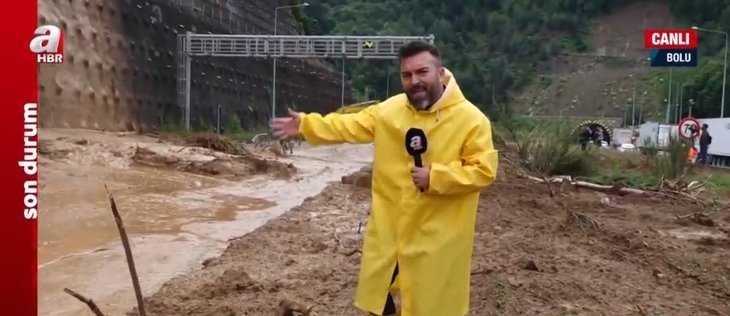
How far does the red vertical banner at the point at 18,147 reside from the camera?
228 centimetres

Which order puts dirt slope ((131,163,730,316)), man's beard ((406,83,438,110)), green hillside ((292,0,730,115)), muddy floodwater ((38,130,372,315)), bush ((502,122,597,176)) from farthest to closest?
1. green hillside ((292,0,730,115))
2. bush ((502,122,597,176))
3. muddy floodwater ((38,130,372,315))
4. dirt slope ((131,163,730,316))
5. man's beard ((406,83,438,110))

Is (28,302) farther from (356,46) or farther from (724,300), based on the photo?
(356,46)

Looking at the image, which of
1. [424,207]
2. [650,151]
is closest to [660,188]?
[650,151]

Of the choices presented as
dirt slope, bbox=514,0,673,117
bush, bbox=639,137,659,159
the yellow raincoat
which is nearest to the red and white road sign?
bush, bbox=639,137,659,159

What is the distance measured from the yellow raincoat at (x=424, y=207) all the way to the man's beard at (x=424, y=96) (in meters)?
0.03

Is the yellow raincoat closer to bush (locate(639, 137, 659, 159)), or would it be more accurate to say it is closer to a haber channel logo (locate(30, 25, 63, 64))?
a haber channel logo (locate(30, 25, 63, 64))

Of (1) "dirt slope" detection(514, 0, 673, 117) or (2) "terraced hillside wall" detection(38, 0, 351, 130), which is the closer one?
(2) "terraced hillside wall" detection(38, 0, 351, 130)

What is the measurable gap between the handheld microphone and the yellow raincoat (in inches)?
0.8

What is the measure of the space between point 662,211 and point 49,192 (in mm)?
8929

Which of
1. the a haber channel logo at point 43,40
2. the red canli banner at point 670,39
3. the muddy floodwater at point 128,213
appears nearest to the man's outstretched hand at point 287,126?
the a haber channel logo at point 43,40

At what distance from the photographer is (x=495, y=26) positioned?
404 feet

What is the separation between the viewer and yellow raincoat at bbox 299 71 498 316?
3119 mm

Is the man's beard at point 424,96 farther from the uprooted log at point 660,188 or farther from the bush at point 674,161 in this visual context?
the bush at point 674,161

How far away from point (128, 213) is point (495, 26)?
115873 mm
